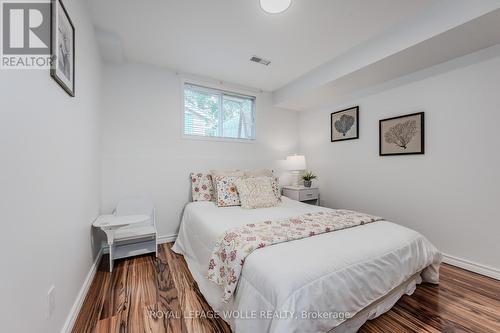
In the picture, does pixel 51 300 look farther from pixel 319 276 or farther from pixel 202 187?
pixel 202 187

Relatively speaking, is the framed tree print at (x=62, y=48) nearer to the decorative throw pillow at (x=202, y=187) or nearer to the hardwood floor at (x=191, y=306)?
the hardwood floor at (x=191, y=306)

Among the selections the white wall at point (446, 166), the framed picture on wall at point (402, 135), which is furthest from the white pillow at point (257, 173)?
the framed picture on wall at point (402, 135)

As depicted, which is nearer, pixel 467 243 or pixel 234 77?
pixel 467 243

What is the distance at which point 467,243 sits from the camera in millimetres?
2180

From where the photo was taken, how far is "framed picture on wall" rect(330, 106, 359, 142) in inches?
125

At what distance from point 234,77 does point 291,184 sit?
2.16 meters

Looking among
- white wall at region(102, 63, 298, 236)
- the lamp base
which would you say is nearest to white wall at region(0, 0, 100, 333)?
white wall at region(102, 63, 298, 236)

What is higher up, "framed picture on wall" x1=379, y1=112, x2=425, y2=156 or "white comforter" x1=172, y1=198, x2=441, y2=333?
"framed picture on wall" x1=379, y1=112, x2=425, y2=156

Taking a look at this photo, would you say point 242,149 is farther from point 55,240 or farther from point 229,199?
point 55,240

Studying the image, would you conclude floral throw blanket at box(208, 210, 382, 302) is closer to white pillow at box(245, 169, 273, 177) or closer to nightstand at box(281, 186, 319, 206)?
white pillow at box(245, 169, 273, 177)

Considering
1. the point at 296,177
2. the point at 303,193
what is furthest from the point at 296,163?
the point at 303,193

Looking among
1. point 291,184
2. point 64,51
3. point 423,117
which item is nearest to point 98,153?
point 64,51

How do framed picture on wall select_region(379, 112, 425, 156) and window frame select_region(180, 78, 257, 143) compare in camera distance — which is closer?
framed picture on wall select_region(379, 112, 425, 156)

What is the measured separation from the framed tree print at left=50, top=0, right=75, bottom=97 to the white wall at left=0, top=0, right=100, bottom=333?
0.07 meters
